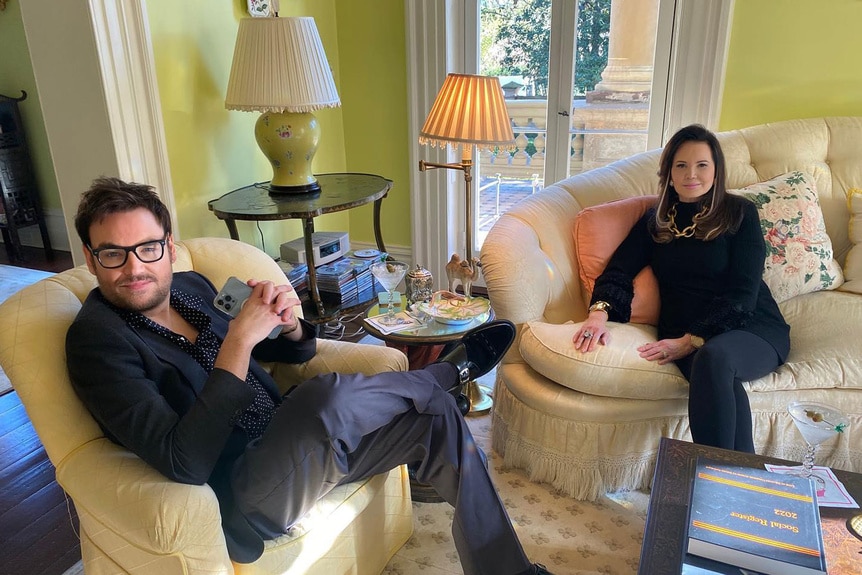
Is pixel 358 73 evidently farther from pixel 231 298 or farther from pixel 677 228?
pixel 231 298

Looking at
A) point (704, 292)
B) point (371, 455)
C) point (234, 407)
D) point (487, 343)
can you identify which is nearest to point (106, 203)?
point (234, 407)

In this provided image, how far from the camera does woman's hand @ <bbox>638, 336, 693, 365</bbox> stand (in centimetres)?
185

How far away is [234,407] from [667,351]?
1257mm

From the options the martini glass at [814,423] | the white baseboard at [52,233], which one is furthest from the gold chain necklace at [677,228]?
the white baseboard at [52,233]

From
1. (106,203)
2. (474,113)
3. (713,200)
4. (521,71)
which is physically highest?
(521,71)

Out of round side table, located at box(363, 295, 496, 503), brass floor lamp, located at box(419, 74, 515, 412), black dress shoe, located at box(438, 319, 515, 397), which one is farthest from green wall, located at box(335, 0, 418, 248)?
black dress shoe, located at box(438, 319, 515, 397)

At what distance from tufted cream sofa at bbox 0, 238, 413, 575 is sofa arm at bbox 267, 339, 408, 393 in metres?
0.29

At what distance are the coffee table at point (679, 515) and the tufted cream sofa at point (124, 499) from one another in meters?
0.65

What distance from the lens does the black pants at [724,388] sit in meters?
A: 1.69

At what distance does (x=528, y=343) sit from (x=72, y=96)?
6.11ft

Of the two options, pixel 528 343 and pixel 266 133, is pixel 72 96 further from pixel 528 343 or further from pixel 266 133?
pixel 528 343

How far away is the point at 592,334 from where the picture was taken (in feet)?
6.26

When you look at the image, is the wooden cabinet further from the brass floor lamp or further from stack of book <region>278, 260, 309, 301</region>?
the brass floor lamp

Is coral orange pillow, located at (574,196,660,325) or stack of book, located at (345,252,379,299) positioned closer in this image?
coral orange pillow, located at (574,196,660,325)
